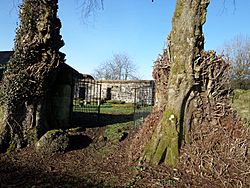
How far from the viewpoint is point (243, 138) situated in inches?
226

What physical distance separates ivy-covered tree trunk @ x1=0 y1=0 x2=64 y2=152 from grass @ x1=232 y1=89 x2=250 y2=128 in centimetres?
492

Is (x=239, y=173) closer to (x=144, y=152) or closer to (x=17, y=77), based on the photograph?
(x=144, y=152)

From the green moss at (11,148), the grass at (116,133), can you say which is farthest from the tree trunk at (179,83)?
the green moss at (11,148)

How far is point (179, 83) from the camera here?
5934 millimetres

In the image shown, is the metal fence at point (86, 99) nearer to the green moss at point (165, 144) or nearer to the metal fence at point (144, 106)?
the metal fence at point (144, 106)

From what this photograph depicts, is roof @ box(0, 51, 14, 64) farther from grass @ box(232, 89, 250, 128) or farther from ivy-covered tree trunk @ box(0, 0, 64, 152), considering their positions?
grass @ box(232, 89, 250, 128)

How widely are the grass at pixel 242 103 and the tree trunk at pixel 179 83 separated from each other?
3.36 ft

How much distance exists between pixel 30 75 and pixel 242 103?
5569 mm

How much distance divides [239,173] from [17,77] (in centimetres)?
587

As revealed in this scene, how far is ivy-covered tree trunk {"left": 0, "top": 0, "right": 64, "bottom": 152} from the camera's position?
693 centimetres

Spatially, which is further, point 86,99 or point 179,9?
point 86,99

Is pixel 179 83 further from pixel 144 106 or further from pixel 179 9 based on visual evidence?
pixel 144 106

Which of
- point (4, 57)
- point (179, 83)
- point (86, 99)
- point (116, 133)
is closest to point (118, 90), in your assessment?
point (86, 99)

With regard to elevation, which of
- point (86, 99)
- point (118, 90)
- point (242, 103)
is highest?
point (118, 90)
